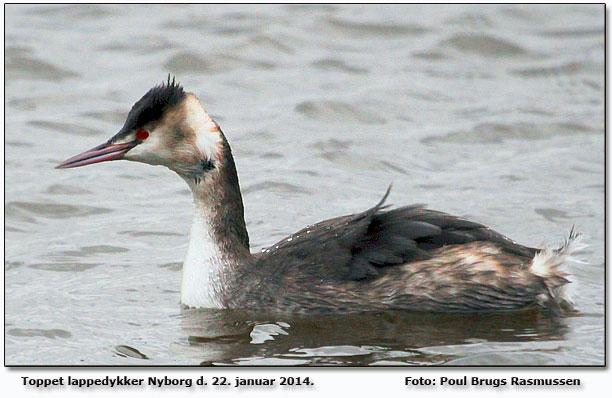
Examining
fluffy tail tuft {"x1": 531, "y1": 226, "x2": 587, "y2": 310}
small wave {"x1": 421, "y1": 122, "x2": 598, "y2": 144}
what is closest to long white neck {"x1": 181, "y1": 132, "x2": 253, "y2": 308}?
fluffy tail tuft {"x1": 531, "y1": 226, "x2": 587, "y2": 310}

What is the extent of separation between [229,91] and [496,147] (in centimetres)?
301

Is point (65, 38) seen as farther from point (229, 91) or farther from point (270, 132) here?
point (270, 132)

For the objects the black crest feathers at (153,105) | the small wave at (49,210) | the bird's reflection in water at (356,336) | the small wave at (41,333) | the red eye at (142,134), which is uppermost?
the black crest feathers at (153,105)

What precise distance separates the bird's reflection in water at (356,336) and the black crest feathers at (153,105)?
3.87 ft

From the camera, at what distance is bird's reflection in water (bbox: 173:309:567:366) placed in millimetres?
6234

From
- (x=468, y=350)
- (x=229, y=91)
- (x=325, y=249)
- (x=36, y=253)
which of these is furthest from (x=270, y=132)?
(x=468, y=350)

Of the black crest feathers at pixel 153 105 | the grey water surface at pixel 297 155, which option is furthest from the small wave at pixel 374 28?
the black crest feathers at pixel 153 105

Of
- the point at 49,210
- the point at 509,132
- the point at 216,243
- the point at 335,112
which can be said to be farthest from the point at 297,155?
the point at 216,243

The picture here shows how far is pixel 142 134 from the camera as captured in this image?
6.85 meters

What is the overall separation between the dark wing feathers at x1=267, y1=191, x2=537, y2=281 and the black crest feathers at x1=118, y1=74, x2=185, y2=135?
1131mm

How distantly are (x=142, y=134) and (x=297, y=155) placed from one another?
3.63 metres

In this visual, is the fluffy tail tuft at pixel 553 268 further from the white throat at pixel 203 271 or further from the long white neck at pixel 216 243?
the white throat at pixel 203 271

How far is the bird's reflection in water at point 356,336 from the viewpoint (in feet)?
20.5

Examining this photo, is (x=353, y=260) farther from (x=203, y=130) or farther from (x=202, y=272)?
(x=203, y=130)
